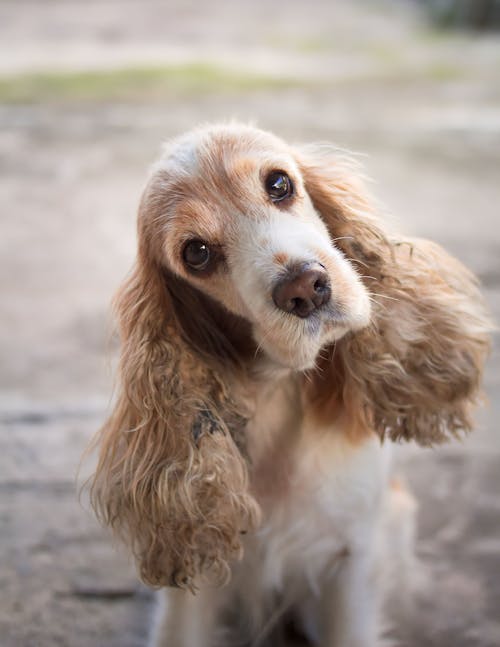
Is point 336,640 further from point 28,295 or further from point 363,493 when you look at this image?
point 28,295

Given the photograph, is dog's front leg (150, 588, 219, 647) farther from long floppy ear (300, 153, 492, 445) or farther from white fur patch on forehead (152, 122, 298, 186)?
white fur patch on forehead (152, 122, 298, 186)

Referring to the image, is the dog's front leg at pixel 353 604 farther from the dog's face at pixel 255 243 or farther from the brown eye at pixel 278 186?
the brown eye at pixel 278 186

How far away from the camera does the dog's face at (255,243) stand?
4.76 feet

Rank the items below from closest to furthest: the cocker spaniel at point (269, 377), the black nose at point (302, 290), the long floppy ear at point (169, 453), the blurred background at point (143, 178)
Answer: the black nose at point (302, 290), the cocker spaniel at point (269, 377), the long floppy ear at point (169, 453), the blurred background at point (143, 178)

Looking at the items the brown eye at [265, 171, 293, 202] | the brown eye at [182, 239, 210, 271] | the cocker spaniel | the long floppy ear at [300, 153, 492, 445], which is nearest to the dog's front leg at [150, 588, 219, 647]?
the cocker spaniel

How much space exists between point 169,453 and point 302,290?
460mm

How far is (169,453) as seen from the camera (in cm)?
164

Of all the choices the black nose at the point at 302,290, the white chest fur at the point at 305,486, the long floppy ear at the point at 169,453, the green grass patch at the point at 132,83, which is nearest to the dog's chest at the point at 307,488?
the white chest fur at the point at 305,486

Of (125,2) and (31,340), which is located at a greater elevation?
(125,2)

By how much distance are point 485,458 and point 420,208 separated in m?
1.78

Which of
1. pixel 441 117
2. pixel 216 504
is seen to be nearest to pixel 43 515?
pixel 216 504

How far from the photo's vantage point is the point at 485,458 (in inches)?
98.0

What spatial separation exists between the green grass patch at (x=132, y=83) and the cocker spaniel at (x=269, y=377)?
13.5 feet

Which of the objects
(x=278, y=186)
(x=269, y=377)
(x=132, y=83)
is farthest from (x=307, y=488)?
(x=132, y=83)
